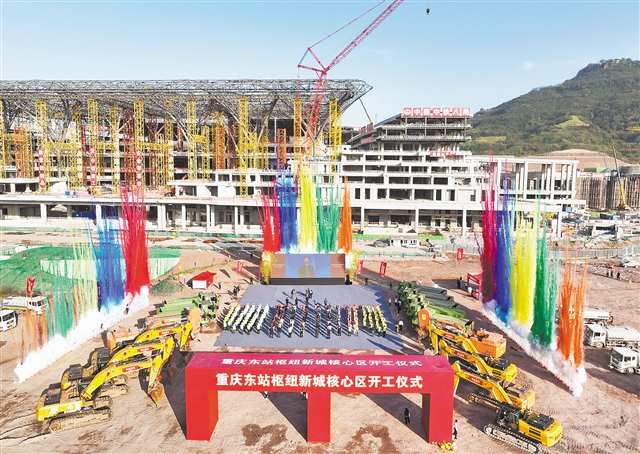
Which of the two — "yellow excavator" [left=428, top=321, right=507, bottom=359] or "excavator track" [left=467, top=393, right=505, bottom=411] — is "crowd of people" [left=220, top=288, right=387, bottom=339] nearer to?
"yellow excavator" [left=428, top=321, right=507, bottom=359]

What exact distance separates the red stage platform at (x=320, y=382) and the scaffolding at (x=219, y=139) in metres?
70.0

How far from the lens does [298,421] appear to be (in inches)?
669

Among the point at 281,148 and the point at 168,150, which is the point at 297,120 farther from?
the point at 168,150

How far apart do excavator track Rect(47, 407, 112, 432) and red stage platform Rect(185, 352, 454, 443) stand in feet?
12.8

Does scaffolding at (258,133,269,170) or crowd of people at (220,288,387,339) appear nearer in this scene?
crowd of people at (220,288,387,339)

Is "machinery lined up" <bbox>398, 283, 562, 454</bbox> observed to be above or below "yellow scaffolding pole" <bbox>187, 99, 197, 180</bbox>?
below

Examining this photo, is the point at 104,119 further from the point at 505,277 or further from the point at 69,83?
the point at 505,277

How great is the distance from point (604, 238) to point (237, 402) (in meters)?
59.7

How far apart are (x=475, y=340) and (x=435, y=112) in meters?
59.6

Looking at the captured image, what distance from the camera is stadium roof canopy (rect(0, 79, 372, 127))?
72125mm

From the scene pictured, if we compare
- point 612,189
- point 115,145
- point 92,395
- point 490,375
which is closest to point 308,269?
point 490,375

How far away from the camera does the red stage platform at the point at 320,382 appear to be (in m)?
15.2

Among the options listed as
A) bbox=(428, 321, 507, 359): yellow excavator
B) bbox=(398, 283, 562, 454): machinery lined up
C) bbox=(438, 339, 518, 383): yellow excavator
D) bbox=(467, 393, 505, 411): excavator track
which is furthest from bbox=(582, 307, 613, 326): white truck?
bbox=(467, 393, 505, 411): excavator track

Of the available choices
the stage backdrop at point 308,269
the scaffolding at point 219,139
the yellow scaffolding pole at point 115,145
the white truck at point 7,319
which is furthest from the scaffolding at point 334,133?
the white truck at point 7,319
